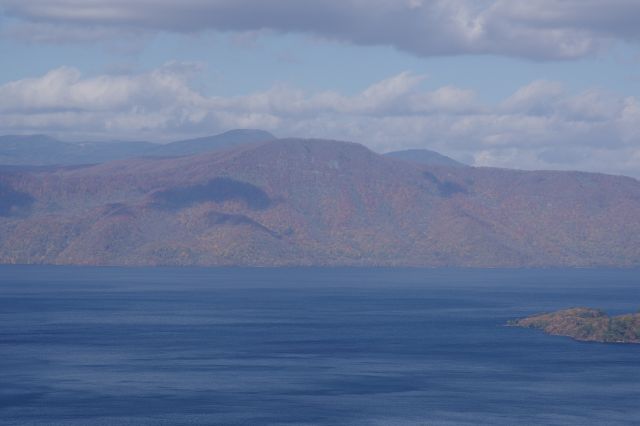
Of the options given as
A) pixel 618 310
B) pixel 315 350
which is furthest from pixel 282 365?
pixel 618 310

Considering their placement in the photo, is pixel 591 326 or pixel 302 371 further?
pixel 591 326

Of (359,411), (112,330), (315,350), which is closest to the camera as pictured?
(359,411)

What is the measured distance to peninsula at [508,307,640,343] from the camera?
449ft

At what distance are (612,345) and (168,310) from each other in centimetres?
7427

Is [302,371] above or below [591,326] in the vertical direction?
below

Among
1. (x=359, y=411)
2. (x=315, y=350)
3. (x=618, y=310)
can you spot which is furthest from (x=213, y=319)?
(x=359, y=411)

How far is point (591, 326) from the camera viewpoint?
13975 cm

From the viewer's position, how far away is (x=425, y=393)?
9588 cm

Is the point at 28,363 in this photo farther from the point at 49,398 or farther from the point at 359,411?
the point at 359,411

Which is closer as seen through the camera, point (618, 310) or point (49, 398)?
point (49, 398)

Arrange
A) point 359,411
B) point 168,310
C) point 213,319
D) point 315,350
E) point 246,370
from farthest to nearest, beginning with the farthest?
point 168,310 → point 213,319 → point 315,350 → point 246,370 → point 359,411

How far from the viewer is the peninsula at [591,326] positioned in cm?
13688

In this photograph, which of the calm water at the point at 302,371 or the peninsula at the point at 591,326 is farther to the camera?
the peninsula at the point at 591,326

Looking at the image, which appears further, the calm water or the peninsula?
the peninsula
